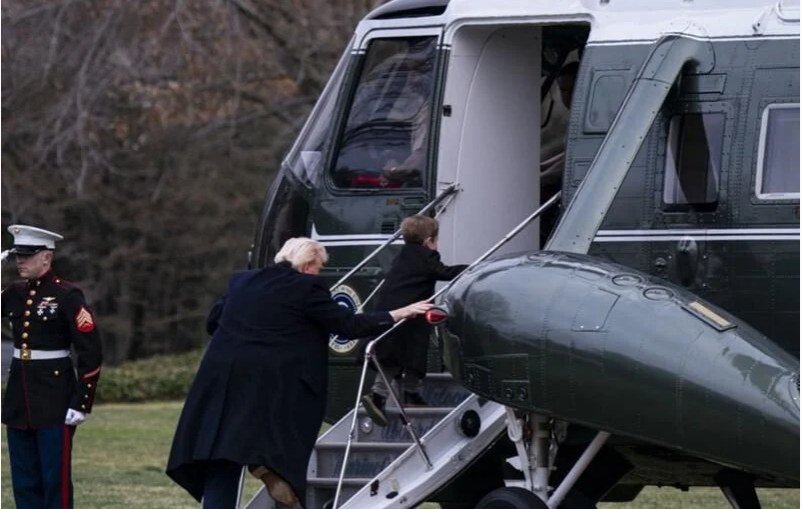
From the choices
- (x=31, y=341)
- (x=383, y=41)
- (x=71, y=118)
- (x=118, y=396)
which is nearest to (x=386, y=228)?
(x=383, y=41)

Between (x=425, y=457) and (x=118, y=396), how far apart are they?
14.4 meters

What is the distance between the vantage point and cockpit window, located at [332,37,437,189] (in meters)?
10.2

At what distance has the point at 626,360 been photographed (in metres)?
7.80

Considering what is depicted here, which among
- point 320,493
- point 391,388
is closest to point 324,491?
point 320,493

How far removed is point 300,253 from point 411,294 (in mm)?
966

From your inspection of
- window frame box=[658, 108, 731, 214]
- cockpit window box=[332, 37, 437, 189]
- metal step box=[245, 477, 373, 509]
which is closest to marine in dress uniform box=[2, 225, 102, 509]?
metal step box=[245, 477, 373, 509]

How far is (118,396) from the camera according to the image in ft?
75.3

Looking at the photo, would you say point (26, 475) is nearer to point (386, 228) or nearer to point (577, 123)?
point (386, 228)

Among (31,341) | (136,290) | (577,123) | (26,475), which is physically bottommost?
(136,290)

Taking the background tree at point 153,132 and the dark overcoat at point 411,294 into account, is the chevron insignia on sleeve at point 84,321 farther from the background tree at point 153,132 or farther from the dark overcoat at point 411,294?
the background tree at point 153,132

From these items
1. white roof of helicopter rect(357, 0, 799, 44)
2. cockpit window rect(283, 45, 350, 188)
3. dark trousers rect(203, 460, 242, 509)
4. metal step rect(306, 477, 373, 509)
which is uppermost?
white roof of helicopter rect(357, 0, 799, 44)

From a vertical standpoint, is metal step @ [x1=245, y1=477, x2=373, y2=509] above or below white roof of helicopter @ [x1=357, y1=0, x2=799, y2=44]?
below

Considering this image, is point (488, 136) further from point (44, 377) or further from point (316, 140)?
point (44, 377)

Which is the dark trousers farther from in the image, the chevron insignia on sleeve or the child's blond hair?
the child's blond hair
